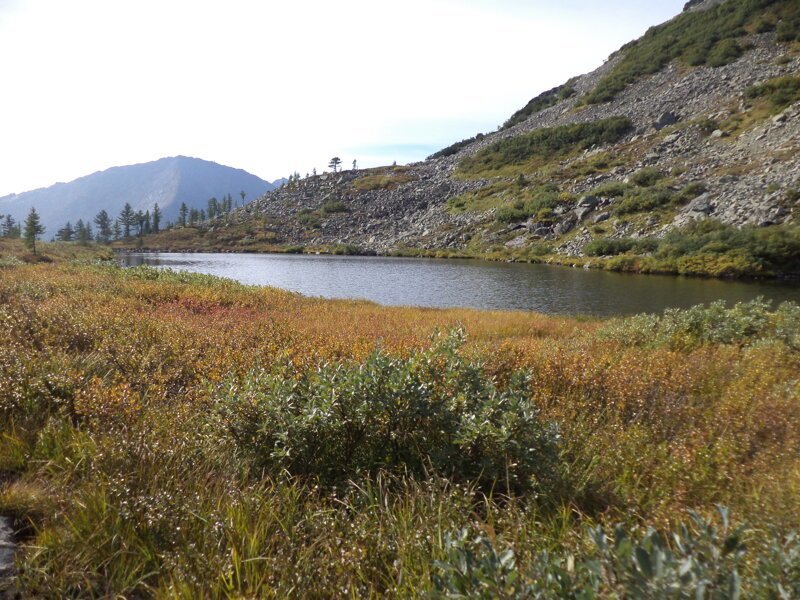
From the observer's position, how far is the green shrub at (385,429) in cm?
371

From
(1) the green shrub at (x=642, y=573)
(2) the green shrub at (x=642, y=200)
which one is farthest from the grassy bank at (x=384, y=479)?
(2) the green shrub at (x=642, y=200)

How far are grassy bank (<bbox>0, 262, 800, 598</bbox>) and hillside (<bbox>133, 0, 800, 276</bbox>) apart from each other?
136ft

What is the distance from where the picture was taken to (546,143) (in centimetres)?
9331

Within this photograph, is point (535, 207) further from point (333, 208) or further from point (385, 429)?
point (385, 429)

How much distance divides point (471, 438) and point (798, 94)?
8211 cm

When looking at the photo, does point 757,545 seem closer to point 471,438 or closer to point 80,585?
point 471,438

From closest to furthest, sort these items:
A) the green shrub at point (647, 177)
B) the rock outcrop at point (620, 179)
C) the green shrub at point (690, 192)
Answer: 1. the rock outcrop at point (620, 179)
2. the green shrub at point (690, 192)
3. the green shrub at point (647, 177)

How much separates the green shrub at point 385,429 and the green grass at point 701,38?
108m

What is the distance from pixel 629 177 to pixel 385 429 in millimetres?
70251

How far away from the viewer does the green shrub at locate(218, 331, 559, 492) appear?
371 centimetres

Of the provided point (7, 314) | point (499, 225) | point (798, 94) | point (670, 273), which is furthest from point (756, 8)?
point (7, 314)

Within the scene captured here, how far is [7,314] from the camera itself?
806 centimetres

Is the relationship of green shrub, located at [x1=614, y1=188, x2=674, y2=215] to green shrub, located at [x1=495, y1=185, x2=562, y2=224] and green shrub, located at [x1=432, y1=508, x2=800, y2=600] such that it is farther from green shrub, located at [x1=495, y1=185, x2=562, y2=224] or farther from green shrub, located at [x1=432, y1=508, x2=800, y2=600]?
green shrub, located at [x1=432, y1=508, x2=800, y2=600]

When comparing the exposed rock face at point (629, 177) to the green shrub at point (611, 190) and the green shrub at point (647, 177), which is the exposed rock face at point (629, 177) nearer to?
the green shrub at point (611, 190)
